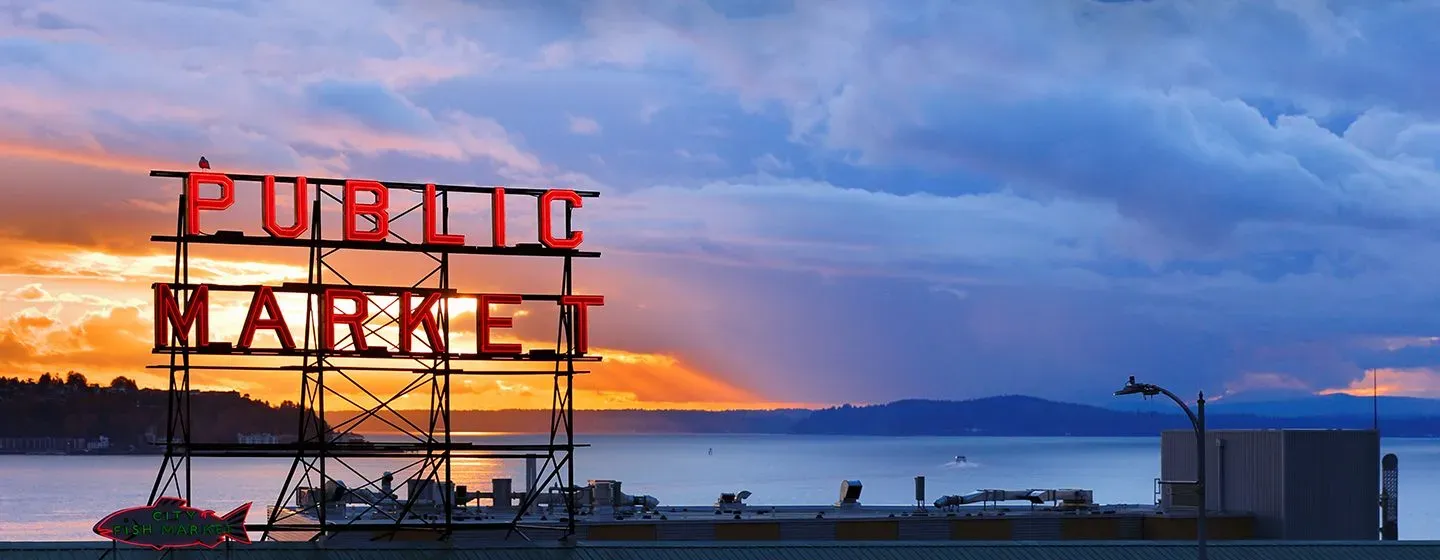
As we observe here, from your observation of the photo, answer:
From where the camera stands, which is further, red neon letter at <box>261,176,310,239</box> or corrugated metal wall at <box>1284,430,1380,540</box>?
corrugated metal wall at <box>1284,430,1380,540</box>

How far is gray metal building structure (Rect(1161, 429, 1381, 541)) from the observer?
259ft

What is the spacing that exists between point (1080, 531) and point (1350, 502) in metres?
12.9

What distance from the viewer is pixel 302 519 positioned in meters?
74.5

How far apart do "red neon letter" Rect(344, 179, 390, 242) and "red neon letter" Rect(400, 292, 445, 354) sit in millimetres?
2335

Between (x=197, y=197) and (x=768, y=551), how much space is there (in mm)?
22286

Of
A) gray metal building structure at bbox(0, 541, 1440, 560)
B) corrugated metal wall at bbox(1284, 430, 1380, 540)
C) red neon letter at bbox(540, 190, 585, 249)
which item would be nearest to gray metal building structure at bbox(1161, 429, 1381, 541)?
corrugated metal wall at bbox(1284, 430, 1380, 540)

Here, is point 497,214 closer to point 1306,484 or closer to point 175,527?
point 175,527

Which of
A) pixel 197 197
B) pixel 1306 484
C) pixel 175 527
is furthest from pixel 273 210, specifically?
pixel 1306 484

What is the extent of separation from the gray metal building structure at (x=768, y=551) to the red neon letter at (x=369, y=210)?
10.7 m

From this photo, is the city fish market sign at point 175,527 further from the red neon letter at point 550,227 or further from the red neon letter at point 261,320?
the red neon letter at point 550,227

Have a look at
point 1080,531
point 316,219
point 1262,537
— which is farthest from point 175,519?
point 1262,537

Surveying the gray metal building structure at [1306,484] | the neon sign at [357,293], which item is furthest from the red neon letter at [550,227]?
the gray metal building structure at [1306,484]

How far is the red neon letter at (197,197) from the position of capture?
57.2m

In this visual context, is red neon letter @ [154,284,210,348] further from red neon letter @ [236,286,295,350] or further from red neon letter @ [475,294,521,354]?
red neon letter @ [475,294,521,354]
